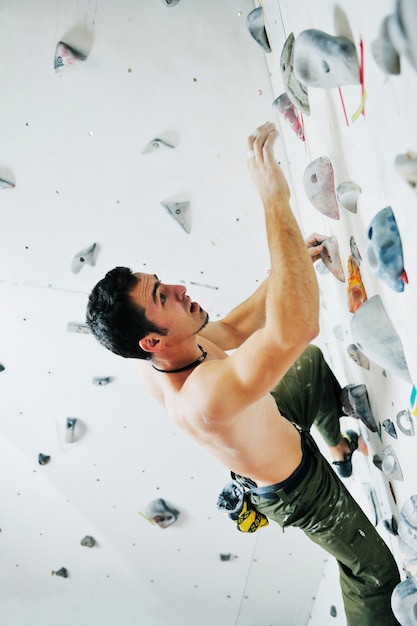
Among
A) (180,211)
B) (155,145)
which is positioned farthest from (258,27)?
(180,211)

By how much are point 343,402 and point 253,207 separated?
647mm

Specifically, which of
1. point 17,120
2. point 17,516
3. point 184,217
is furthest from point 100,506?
point 17,120

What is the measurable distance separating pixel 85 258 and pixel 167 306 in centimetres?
73

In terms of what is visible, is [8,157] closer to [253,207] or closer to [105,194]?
[105,194]

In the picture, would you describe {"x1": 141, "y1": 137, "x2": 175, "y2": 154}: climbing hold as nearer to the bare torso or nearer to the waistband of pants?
the bare torso

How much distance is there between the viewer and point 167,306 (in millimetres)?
1364

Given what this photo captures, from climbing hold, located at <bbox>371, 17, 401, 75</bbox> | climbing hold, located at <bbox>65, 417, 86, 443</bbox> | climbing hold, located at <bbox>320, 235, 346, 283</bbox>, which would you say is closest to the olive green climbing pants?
climbing hold, located at <bbox>320, 235, 346, 283</bbox>

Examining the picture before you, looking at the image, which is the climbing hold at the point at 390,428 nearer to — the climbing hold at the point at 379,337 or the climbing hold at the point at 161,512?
the climbing hold at the point at 379,337

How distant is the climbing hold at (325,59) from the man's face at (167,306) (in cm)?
68

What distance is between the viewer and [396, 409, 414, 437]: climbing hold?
1024 mm

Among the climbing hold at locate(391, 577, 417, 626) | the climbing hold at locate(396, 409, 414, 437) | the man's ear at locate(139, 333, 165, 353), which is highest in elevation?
the man's ear at locate(139, 333, 165, 353)

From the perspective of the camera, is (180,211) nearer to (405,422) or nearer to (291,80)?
(291,80)

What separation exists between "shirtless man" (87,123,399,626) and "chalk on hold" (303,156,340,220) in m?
0.06

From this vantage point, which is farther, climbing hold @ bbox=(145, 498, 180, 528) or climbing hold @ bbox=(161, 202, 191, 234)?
climbing hold @ bbox=(145, 498, 180, 528)
